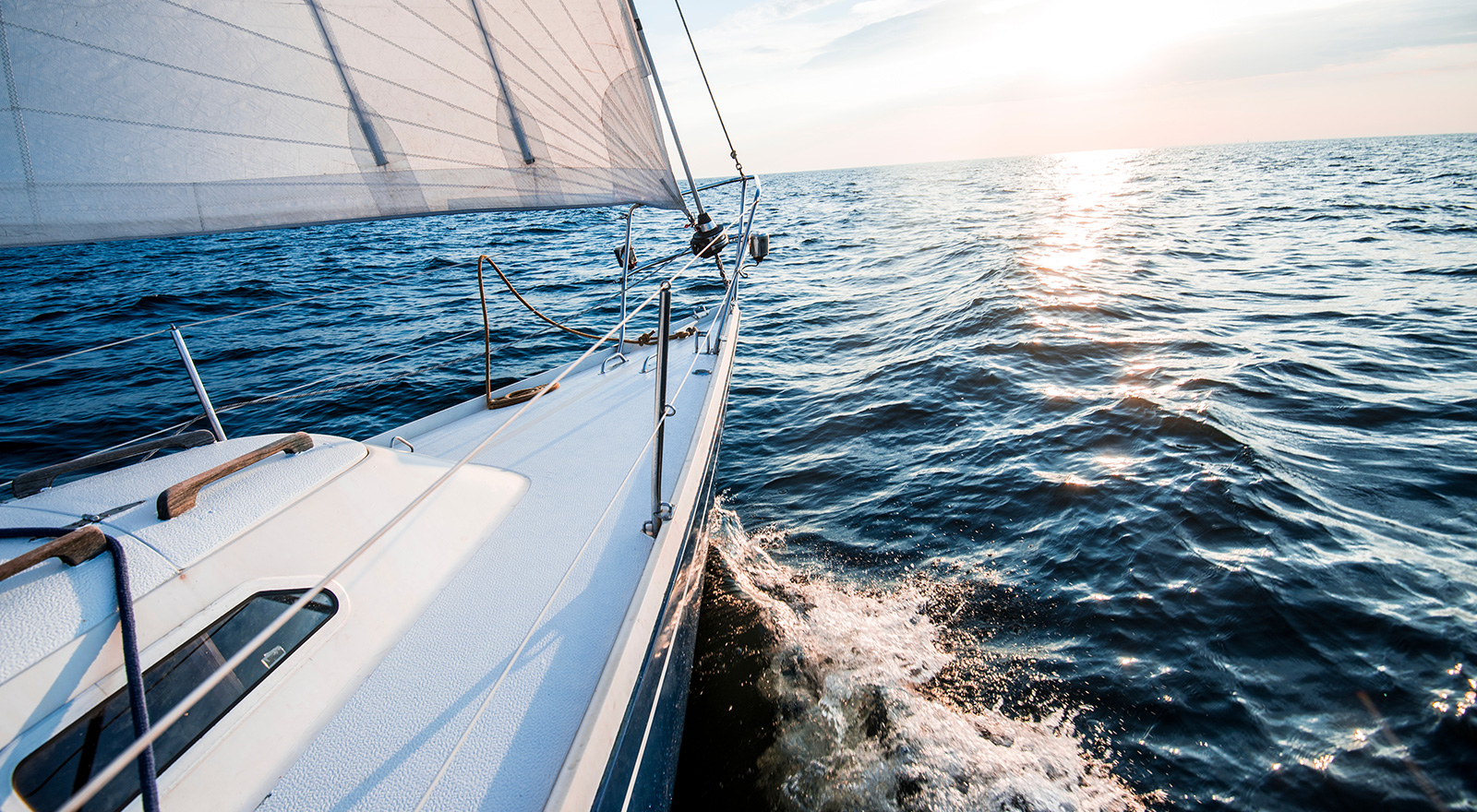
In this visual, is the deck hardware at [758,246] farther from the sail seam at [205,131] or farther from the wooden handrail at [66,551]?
the wooden handrail at [66,551]

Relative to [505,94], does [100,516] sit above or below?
below

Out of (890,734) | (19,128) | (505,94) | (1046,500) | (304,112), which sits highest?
(505,94)

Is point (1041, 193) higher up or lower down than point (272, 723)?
higher up

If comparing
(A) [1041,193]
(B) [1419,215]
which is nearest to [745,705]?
(B) [1419,215]

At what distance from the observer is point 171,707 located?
1.36 m

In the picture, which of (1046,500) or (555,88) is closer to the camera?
(555,88)

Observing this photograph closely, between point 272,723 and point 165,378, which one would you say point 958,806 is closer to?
point 272,723

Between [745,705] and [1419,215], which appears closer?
[745,705]

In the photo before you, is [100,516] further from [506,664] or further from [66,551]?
[506,664]

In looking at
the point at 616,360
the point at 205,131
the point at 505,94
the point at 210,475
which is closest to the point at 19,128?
the point at 205,131

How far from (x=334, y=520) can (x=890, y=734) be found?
2225 mm

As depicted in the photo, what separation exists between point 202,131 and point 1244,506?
568 cm

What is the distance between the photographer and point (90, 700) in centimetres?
124

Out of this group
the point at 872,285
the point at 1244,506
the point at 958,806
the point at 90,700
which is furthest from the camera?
the point at 872,285
